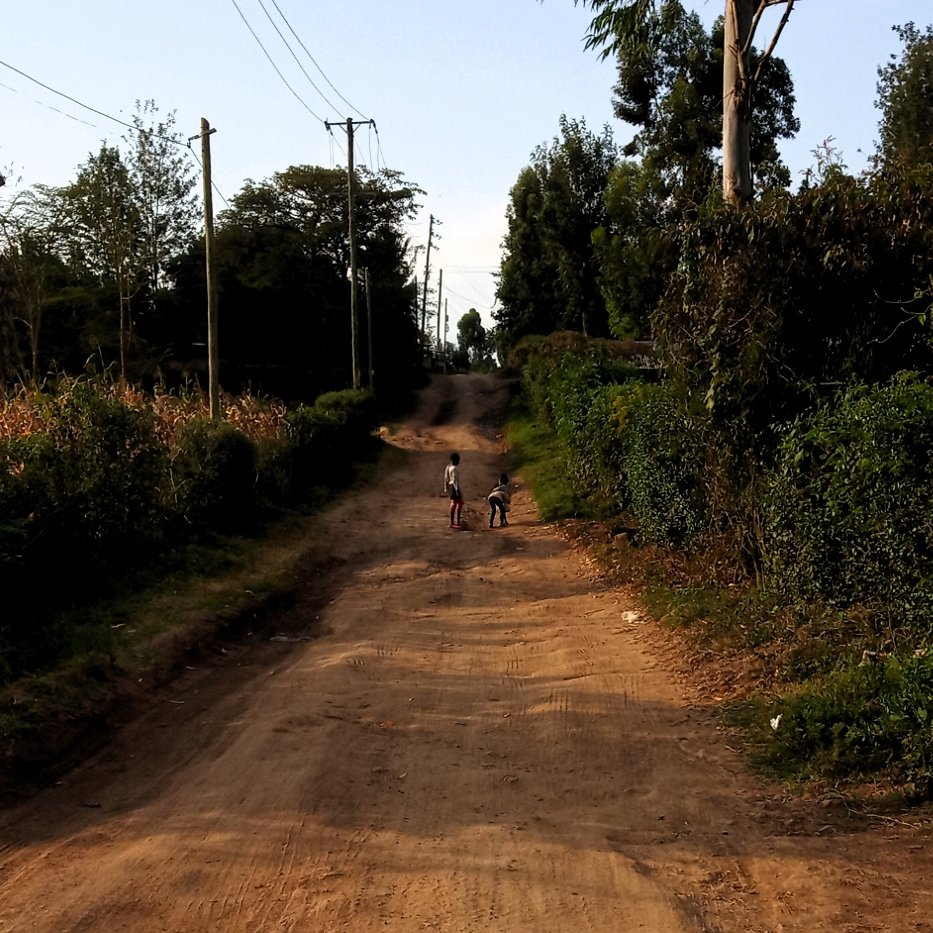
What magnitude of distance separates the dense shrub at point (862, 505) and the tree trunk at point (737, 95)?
3.95 m

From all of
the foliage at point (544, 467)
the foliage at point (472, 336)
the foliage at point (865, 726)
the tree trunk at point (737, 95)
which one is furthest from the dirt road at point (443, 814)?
the foliage at point (472, 336)

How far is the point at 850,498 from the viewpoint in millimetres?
7309

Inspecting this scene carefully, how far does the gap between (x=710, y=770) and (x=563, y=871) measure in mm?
1991

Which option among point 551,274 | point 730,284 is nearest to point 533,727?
point 730,284

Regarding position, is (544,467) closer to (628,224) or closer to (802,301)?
(802,301)

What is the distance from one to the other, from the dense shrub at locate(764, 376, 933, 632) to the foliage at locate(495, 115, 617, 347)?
128 feet

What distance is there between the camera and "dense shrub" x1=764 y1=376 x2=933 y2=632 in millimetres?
6688

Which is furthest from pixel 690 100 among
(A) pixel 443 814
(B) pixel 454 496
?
(A) pixel 443 814

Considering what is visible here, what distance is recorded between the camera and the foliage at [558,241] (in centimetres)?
4769

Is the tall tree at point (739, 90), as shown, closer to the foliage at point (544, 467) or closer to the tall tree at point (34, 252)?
the foliage at point (544, 467)

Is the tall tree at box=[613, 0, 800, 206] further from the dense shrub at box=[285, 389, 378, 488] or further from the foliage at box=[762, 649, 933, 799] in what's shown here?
the foliage at box=[762, 649, 933, 799]

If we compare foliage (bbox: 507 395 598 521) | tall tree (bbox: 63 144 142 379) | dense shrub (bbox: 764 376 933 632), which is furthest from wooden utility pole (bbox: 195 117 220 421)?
tall tree (bbox: 63 144 142 379)

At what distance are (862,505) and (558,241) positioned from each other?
4271 centimetres

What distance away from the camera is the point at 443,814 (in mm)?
5883
